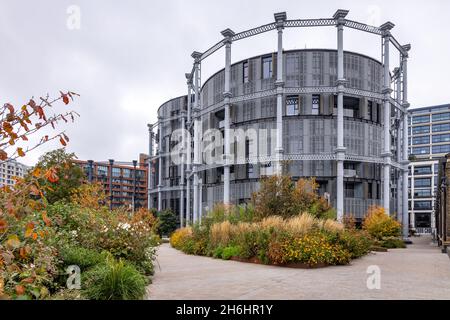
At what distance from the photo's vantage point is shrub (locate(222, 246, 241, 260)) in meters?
14.7

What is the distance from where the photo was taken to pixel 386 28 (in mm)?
38688

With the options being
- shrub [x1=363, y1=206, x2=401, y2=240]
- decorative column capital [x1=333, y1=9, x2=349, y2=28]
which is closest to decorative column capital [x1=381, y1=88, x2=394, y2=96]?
decorative column capital [x1=333, y1=9, x2=349, y2=28]

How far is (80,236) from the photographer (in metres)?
10.6

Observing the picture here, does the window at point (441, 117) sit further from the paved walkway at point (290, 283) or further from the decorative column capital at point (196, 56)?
the paved walkway at point (290, 283)

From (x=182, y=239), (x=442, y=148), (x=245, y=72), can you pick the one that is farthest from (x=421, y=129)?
(x=182, y=239)

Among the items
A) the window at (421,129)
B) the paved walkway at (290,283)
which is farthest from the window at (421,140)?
the paved walkway at (290,283)

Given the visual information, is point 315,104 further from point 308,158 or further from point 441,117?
point 441,117

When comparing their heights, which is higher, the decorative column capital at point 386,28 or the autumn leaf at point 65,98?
the decorative column capital at point 386,28

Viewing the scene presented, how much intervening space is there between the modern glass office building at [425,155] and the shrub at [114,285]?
93972mm

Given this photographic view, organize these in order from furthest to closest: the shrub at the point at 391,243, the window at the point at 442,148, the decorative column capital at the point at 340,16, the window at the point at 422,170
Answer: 1. the window at the point at 442,148
2. the window at the point at 422,170
3. the decorative column capital at the point at 340,16
4. the shrub at the point at 391,243

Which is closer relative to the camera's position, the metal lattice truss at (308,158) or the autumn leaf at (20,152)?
the autumn leaf at (20,152)

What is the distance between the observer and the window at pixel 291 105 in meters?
39.7

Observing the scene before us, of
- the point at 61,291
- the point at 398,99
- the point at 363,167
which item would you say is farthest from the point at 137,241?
the point at 398,99

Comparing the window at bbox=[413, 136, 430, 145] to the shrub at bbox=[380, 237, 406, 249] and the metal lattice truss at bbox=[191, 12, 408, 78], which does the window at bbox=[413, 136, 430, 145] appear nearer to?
the metal lattice truss at bbox=[191, 12, 408, 78]
